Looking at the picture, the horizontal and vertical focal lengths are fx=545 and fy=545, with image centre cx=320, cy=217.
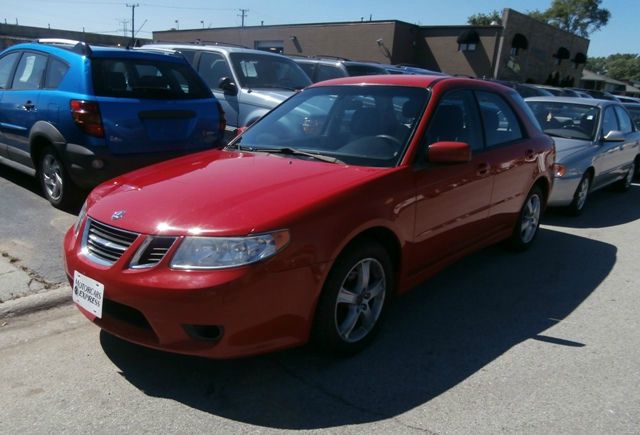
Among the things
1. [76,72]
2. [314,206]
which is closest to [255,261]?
[314,206]

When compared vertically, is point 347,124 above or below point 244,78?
below

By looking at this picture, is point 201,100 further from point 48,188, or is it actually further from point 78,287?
point 78,287

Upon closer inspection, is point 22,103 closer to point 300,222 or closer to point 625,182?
point 300,222

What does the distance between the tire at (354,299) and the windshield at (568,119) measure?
5.74m

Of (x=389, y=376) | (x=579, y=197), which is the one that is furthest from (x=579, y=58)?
(x=389, y=376)

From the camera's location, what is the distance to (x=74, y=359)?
323 centimetres

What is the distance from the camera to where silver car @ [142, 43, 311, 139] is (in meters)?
8.18

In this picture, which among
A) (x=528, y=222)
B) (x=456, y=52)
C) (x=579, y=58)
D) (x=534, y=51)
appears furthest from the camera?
(x=579, y=58)

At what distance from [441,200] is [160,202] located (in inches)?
76.9

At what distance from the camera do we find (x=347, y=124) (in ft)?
13.4

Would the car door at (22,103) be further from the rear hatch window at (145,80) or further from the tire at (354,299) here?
the tire at (354,299)

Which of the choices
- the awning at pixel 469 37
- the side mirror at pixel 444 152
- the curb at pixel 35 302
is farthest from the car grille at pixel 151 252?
the awning at pixel 469 37

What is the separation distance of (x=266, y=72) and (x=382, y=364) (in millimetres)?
6725

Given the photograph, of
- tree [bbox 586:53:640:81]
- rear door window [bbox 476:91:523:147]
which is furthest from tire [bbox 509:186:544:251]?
tree [bbox 586:53:640:81]
